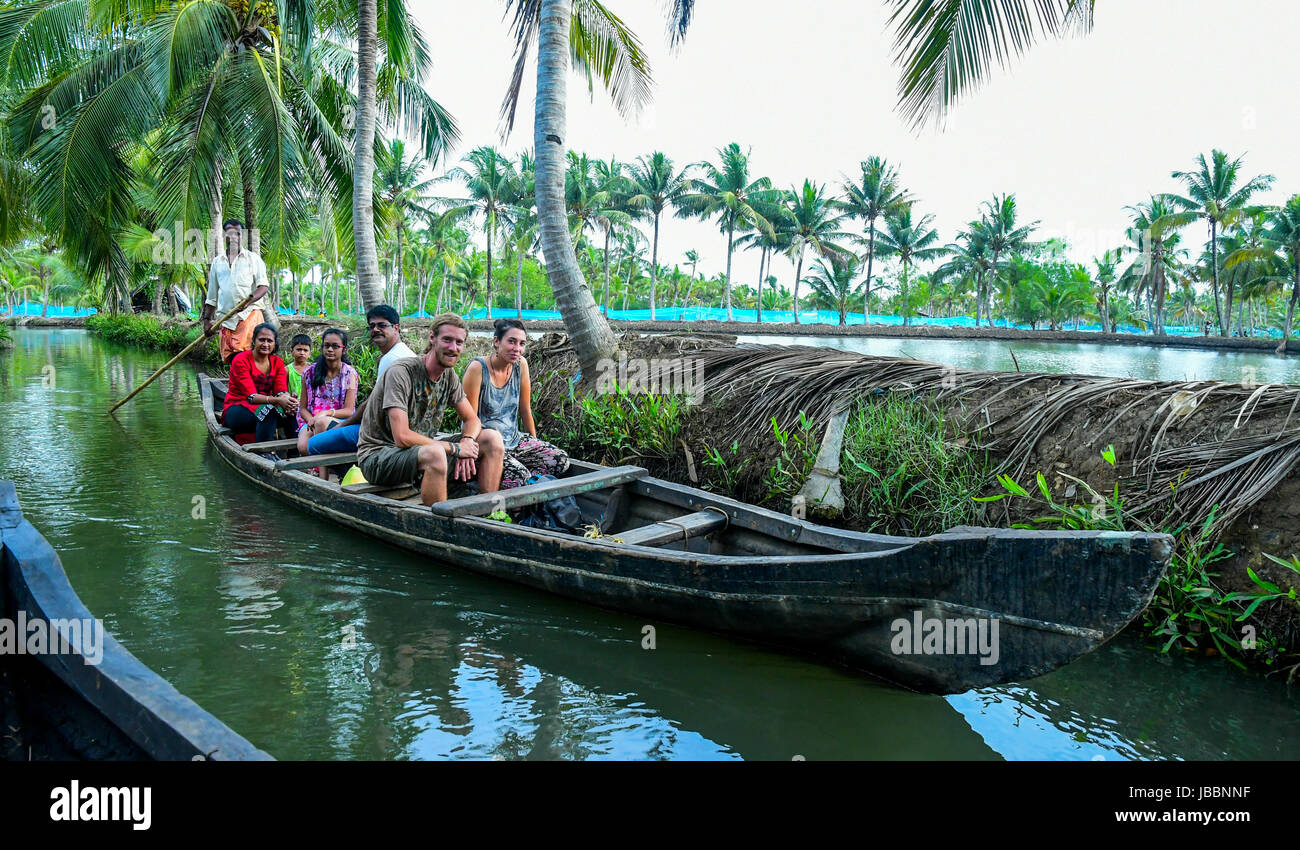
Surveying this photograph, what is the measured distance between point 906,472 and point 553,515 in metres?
2.22

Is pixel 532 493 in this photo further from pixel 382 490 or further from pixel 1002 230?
pixel 1002 230

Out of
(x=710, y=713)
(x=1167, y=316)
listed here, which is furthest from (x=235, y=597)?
(x=1167, y=316)

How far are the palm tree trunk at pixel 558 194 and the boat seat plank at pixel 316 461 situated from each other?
2095mm

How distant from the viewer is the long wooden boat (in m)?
2.46

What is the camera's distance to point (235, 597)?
14.3ft

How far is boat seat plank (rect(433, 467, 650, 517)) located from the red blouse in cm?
377

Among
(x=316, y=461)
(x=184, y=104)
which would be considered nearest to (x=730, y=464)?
(x=316, y=461)

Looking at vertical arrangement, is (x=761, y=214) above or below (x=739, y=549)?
above

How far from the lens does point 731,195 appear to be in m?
39.1

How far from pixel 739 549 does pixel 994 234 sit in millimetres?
45500

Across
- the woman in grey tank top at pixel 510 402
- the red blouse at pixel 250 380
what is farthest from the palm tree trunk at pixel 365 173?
the woman in grey tank top at pixel 510 402

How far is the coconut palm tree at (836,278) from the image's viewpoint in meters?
43.5

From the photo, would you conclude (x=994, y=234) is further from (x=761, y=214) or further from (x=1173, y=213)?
(x=761, y=214)
